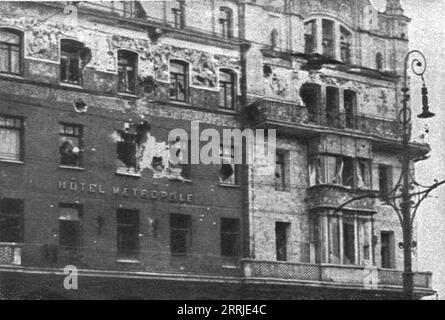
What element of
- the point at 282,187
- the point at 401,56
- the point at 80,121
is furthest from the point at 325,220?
the point at 80,121

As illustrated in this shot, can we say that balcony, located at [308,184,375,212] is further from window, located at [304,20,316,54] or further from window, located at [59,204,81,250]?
window, located at [59,204,81,250]

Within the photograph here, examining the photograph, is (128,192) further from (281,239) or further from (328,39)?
(328,39)

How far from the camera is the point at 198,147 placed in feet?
102

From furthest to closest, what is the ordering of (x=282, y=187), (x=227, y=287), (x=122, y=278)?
(x=282, y=187) → (x=227, y=287) → (x=122, y=278)

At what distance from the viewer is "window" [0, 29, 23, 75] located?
27578mm

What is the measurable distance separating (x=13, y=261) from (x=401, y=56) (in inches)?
635

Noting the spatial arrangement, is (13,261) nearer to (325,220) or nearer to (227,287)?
(227,287)

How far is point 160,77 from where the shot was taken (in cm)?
3073

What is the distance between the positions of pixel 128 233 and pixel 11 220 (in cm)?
372

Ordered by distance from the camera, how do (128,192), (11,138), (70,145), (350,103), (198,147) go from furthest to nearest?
(350,103) < (198,147) < (128,192) < (70,145) < (11,138)

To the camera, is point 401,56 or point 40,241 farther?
point 401,56

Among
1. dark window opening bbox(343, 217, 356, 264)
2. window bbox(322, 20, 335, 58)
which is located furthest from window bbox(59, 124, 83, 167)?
dark window opening bbox(343, 217, 356, 264)

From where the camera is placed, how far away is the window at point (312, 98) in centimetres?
3416

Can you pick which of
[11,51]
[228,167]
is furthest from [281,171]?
[11,51]
